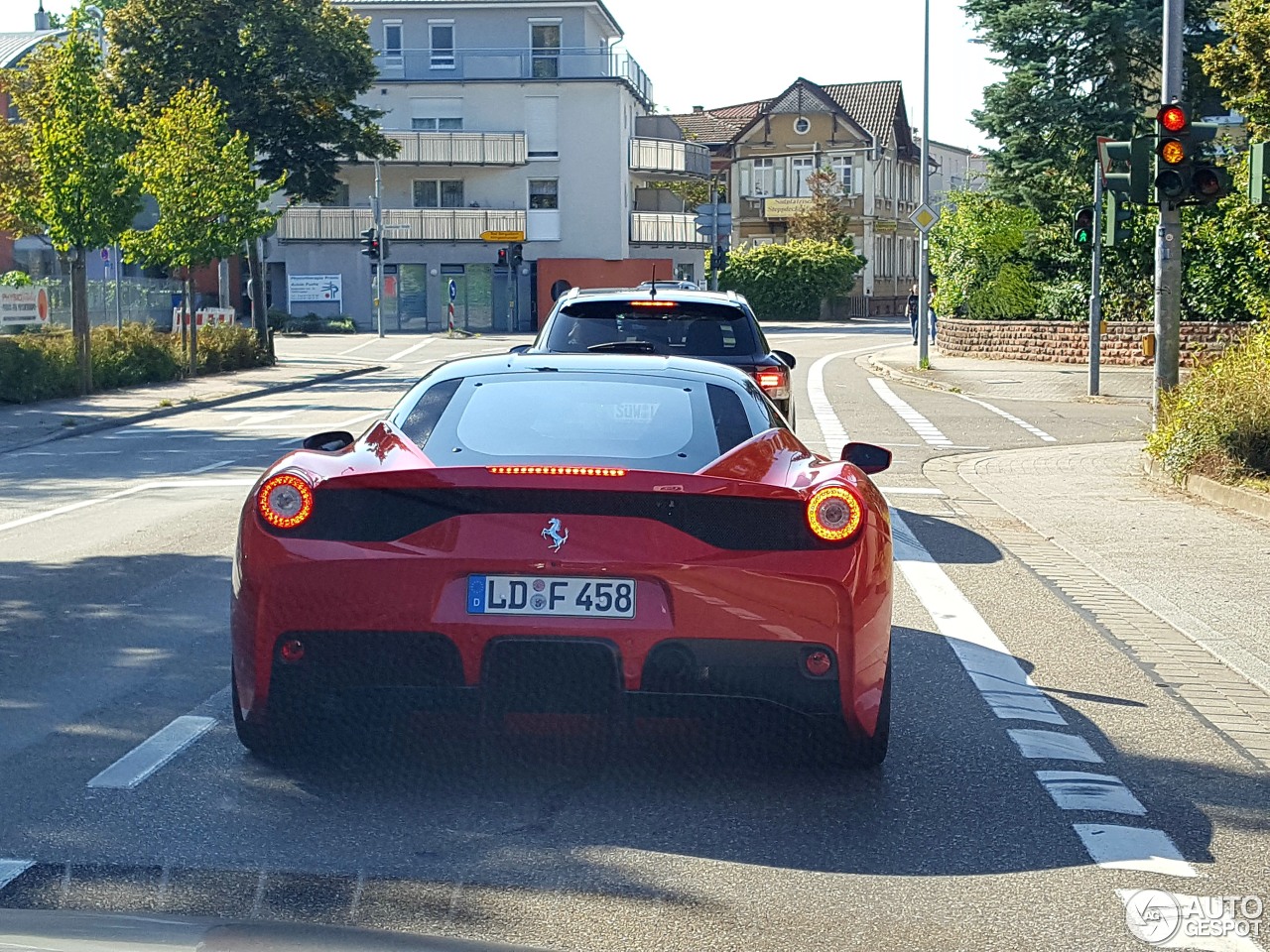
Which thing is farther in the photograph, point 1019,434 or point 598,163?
point 598,163

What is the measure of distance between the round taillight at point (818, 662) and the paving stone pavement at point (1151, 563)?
1748 millimetres

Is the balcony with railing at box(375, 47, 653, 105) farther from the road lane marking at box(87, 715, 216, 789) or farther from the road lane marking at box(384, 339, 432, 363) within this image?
the road lane marking at box(87, 715, 216, 789)

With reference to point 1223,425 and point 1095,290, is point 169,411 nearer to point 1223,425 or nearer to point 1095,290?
point 1095,290

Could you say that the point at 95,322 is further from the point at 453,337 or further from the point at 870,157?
the point at 870,157

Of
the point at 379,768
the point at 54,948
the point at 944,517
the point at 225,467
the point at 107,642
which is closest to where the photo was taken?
the point at 54,948

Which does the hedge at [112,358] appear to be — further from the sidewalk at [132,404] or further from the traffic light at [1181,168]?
the traffic light at [1181,168]

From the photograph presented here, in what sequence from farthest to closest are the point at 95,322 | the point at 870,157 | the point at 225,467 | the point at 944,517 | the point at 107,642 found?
the point at 870,157 → the point at 95,322 → the point at 225,467 → the point at 944,517 → the point at 107,642

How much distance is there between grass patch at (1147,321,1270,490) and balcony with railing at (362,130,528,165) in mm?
55933

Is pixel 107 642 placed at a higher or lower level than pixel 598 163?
lower

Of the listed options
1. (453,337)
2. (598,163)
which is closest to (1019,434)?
(453,337)

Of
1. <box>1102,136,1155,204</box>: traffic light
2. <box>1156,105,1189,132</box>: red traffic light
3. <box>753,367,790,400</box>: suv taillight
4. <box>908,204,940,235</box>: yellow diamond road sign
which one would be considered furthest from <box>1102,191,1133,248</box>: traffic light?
<box>908,204,940,235</box>: yellow diamond road sign

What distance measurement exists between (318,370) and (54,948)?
37.7m

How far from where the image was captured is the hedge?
27.7 metres

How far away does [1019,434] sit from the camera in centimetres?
2283
